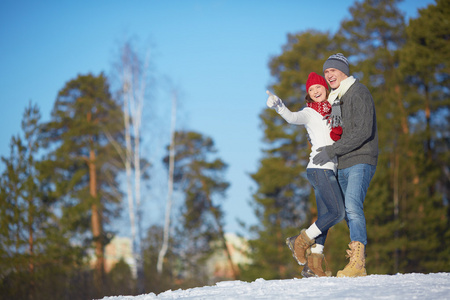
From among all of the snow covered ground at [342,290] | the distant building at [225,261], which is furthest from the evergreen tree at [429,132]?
the snow covered ground at [342,290]

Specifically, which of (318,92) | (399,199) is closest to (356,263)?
(318,92)

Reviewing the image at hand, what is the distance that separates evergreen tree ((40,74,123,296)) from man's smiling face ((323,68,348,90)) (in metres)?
15.9

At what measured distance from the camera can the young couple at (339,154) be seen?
13.2ft

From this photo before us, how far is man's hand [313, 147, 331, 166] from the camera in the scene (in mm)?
4086

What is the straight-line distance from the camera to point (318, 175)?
4.18m

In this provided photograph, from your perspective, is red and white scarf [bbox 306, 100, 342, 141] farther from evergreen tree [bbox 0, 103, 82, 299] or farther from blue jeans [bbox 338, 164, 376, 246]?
evergreen tree [bbox 0, 103, 82, 299]

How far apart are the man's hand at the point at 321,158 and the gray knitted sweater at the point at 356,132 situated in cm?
3

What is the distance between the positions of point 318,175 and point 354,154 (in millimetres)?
342

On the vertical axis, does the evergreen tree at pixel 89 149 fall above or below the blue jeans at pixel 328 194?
above

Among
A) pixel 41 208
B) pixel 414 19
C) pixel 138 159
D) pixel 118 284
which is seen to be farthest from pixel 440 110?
pixel 41 208

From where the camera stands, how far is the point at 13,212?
1327 cm

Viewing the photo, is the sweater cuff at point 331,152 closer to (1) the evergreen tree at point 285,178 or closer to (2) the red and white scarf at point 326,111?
(2) the red and white scarf at point 326,111

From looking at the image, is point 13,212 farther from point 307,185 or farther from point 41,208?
point 307,185

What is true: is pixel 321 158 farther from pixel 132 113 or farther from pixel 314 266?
pixel 132 113
